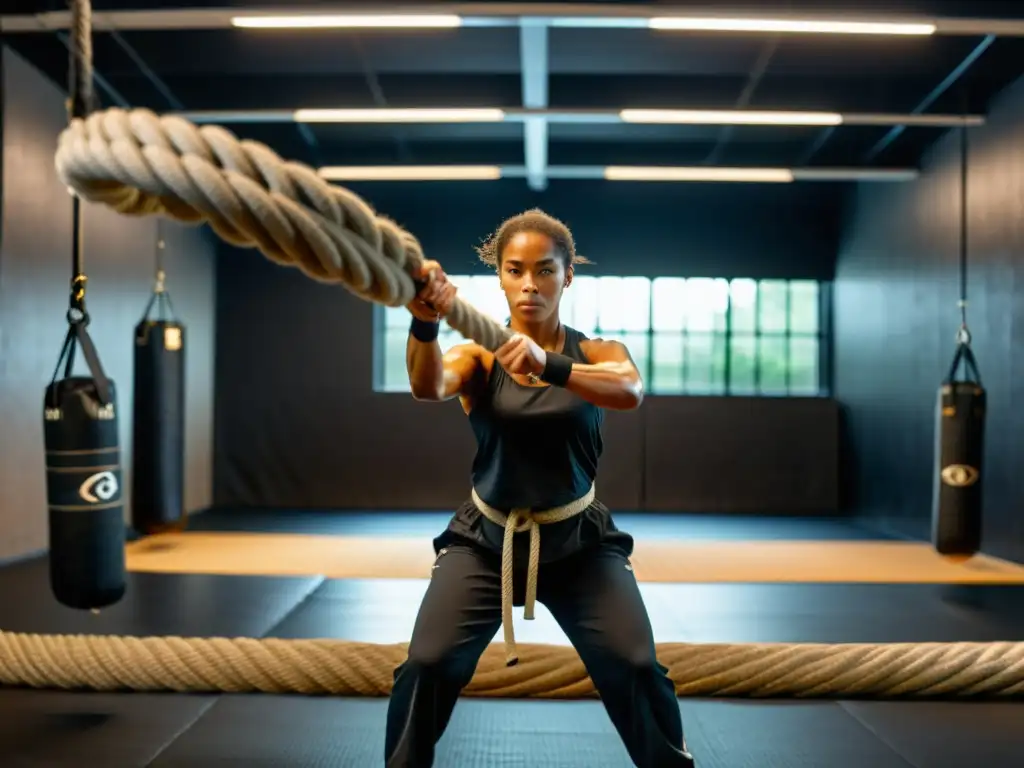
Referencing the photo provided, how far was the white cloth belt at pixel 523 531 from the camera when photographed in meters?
1.73

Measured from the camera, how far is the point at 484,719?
2354 mm

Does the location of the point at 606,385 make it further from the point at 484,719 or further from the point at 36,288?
the point at 36,288

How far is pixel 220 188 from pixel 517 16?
3798 mm

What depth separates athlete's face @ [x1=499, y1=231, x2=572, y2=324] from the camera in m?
1.77

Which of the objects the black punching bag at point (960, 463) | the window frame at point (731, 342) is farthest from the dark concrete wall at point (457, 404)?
the black punching bag at point (960, 463)

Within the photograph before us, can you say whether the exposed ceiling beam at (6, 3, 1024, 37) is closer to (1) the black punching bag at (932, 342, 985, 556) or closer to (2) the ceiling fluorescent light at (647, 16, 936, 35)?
(2) the ceiling fluorescent light at (647, 16, 936, 35)

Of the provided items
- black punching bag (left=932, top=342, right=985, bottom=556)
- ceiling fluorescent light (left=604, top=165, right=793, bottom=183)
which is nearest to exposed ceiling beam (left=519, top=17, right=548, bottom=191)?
ceiling fluorescent light (left=604, top=165, right=793, bottom=183)

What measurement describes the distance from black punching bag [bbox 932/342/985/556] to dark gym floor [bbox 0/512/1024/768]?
0.88 metres

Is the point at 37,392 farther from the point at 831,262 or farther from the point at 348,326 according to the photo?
the point at 831,262

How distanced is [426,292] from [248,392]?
24.9 feet

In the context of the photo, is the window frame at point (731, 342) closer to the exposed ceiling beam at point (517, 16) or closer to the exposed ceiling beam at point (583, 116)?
the exposed ceiling beam at point (583, 116)

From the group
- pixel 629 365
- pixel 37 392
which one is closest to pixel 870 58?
pixel 629 365

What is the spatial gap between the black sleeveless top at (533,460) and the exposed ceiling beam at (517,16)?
10.1 ft

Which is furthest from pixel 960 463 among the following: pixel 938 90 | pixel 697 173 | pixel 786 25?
pixel 697 173
